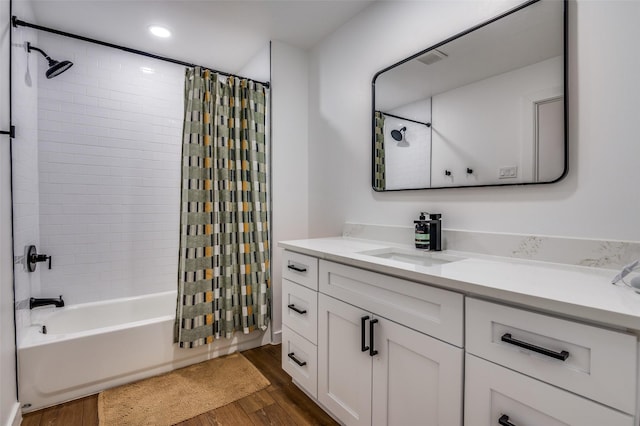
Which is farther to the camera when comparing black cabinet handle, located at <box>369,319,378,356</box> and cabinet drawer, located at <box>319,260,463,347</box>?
black cabinet handle, located at <box>369,319,378,356</box>

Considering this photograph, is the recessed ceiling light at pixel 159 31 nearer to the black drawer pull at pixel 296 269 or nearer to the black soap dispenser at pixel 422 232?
the black drawer pull at pixel 296 269

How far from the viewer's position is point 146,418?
1.66 m

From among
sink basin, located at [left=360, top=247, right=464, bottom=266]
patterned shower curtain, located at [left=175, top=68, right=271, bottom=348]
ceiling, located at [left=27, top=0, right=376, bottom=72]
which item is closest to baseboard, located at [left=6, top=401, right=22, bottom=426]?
patterned shower curtain, located at [left=175, top=68, right=271, bottom=348]

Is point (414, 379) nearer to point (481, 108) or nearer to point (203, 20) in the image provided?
point (481, 108)

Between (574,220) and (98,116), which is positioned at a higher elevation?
(98,116)

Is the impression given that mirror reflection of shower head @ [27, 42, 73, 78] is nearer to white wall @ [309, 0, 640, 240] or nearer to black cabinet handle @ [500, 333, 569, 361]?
white wall @ [309, 0, 640, 240]

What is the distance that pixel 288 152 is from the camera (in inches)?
104

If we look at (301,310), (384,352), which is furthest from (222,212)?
(384,352)

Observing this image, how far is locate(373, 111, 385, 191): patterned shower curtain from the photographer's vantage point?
2008 mm

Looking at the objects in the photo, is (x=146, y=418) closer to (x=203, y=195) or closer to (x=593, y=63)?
(x=203, y=195)

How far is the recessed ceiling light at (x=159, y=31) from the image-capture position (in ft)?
7.72

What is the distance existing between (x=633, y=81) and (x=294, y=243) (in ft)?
5.33

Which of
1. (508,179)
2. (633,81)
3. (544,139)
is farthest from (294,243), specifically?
(633,81)

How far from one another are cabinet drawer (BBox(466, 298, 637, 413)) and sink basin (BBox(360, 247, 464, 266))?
1.79 ft
